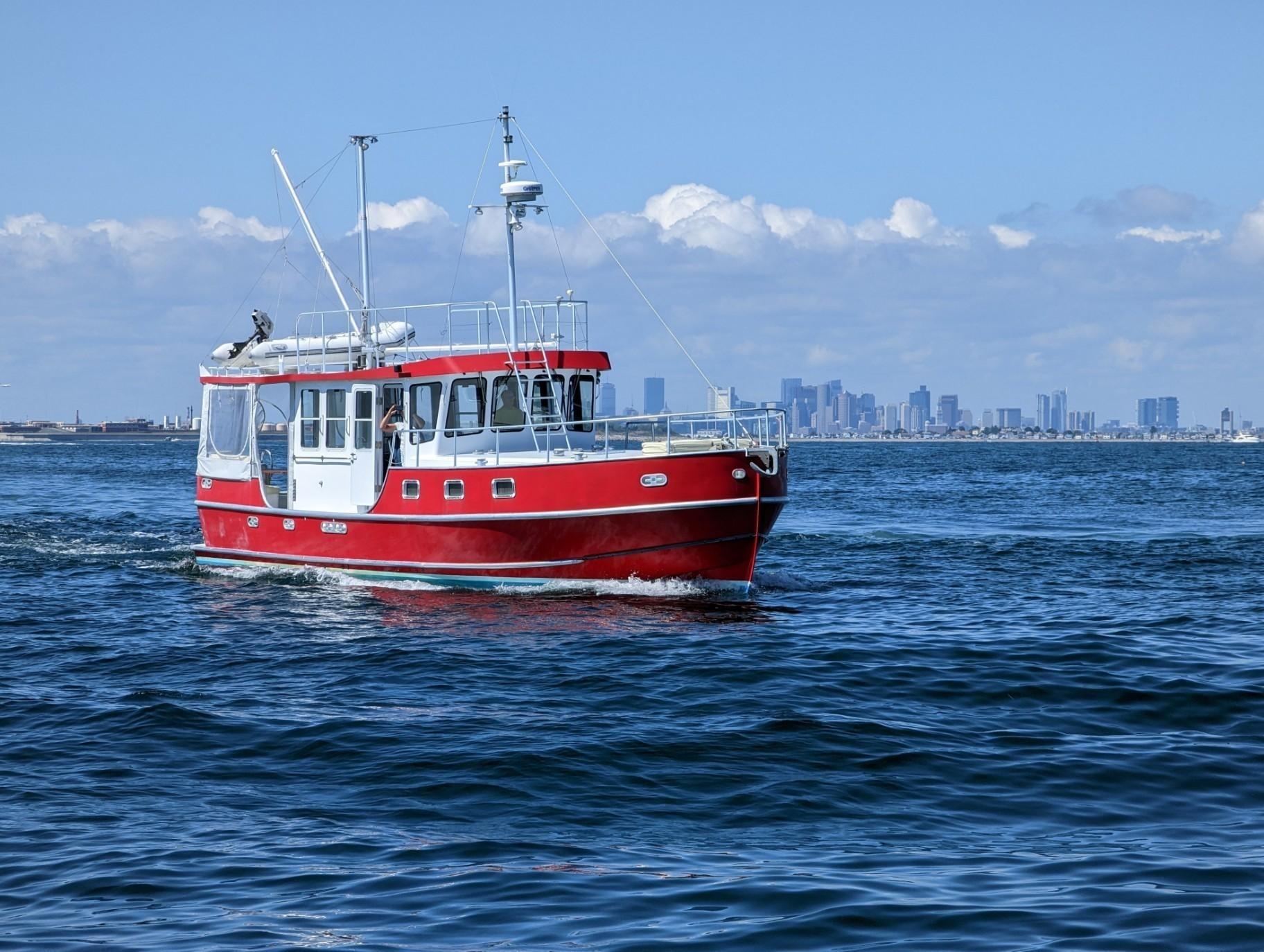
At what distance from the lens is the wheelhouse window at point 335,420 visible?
26438mm

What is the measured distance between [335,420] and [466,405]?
10.1 ft

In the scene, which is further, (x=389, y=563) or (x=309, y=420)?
(x=309, y=420)

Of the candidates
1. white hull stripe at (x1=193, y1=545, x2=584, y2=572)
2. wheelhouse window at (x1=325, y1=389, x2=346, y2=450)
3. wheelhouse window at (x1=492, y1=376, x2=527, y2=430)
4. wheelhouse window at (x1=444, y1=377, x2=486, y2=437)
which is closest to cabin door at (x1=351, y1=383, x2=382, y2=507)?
wheelhouse window at (x1=325, y1=389, x2=346, y2=450)

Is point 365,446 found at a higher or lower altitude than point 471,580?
higher

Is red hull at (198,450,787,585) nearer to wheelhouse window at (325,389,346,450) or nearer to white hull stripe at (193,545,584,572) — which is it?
white hull stripe at (193,545,584,572)

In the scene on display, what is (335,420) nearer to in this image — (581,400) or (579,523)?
(581,400)

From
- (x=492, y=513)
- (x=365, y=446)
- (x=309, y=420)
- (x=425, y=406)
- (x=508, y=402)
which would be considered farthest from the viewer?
(x=309, y=420)

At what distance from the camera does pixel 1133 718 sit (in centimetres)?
1431

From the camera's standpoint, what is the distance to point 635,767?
40.4 feet

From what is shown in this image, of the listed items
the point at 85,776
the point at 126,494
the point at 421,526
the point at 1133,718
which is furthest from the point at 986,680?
the point at 126,494

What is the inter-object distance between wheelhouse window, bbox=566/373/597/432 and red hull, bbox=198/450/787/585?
9.18 ft

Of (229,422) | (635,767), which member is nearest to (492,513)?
(229,422)

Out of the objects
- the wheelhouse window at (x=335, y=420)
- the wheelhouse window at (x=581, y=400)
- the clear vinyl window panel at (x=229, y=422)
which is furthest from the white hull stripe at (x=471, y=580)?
the wheelhouse window at (x=581, y=400)

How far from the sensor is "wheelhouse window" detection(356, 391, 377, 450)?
85.4ft
